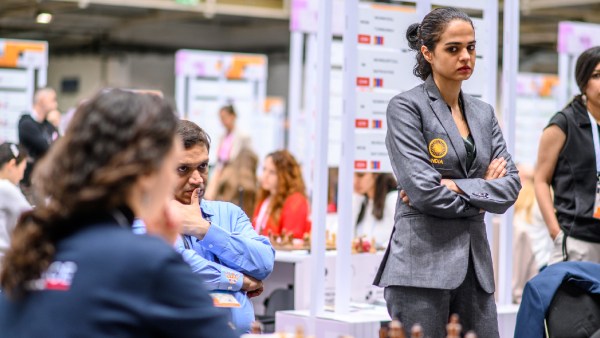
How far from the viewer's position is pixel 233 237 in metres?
3.47

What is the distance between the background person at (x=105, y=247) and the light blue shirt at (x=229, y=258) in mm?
1578

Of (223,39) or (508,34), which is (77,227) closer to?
(508,34)

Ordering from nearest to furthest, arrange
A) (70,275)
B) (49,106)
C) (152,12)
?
(70,275) → (49,106) → (152,12)

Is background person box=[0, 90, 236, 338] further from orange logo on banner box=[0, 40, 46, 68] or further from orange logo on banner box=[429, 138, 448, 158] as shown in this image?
orange logo on banner box=[0, 40, 46, 68]

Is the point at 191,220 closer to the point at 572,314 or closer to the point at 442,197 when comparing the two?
the point at 442,197

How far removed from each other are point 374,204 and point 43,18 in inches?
514

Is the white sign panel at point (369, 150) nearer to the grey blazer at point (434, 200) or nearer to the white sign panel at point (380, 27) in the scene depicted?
the white sign panel at point (380, 27)

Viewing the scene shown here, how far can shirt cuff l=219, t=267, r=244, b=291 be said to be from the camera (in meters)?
3.43

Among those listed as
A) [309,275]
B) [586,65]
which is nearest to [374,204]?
[309,275]

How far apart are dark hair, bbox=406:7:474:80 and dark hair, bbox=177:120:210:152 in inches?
32.2

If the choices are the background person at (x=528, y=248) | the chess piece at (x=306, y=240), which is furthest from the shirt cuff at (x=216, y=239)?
the background person at (x=528, y=248)

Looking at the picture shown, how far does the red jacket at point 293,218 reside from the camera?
24.4 feet

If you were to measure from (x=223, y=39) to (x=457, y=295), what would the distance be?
1961 cm

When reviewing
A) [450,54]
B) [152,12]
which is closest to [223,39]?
[152,12]
